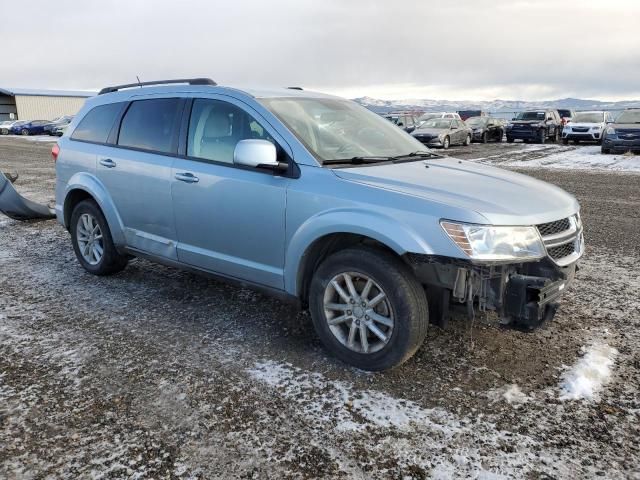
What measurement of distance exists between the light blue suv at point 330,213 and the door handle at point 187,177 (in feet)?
0.04

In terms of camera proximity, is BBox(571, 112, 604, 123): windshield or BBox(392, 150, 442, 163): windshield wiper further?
BBox(571, 112, 604, 123): windshield

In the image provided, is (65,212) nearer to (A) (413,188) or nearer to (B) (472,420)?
(A) (413,188)

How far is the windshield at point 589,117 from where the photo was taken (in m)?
24.7

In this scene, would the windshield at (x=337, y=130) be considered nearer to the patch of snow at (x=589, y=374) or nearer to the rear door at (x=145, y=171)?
the rear door at (x=145, y=171)

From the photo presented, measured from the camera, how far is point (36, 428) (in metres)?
2.82

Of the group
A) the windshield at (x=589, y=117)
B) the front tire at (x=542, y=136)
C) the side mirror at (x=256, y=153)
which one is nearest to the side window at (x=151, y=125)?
the side mirror at (x=256, y=153)

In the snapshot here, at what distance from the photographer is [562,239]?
11.0 ft

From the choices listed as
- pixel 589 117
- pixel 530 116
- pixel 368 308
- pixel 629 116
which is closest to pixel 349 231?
pixel 368 308

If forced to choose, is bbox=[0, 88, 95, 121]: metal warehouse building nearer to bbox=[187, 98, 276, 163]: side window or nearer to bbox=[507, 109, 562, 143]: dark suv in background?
bbox=[507, 109, 562, 143]: dark suv in background

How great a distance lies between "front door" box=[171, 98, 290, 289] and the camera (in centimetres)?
374

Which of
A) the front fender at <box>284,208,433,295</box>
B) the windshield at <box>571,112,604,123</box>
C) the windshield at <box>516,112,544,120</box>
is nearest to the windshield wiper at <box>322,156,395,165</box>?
the front fender at <box>284,208,433,295</box>

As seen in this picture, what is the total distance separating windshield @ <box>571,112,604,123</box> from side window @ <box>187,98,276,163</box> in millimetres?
24707

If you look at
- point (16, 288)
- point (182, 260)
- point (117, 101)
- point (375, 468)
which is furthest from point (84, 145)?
point (375, 468)

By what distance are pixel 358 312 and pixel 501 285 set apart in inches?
34.5
